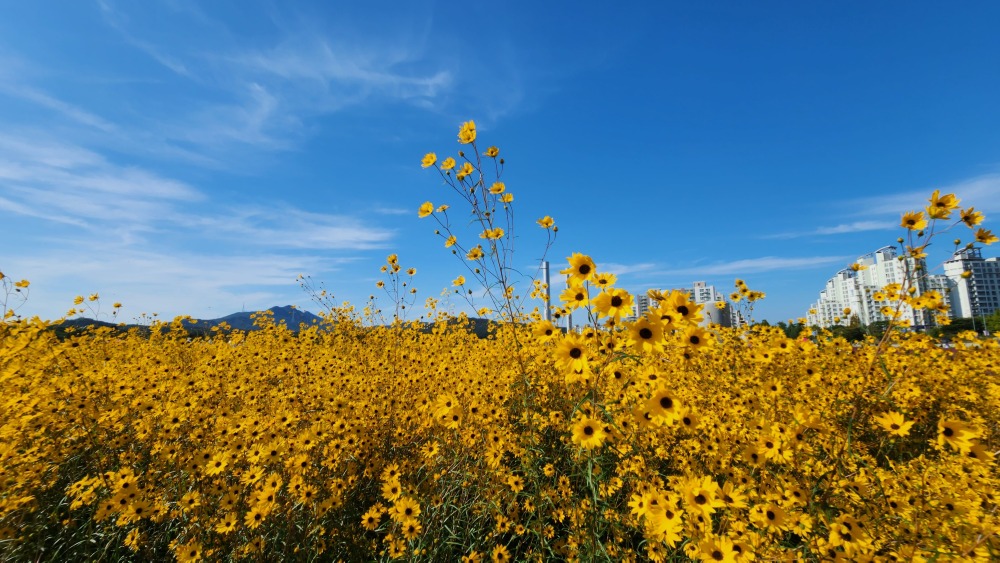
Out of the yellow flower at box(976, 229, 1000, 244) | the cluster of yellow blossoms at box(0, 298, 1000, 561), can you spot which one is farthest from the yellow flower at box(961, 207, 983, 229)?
the cluster of yellow blossoms at box(0, 298, 1000, 561)

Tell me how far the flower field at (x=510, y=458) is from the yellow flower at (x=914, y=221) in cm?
2

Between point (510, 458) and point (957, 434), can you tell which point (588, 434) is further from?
point (510, 458)

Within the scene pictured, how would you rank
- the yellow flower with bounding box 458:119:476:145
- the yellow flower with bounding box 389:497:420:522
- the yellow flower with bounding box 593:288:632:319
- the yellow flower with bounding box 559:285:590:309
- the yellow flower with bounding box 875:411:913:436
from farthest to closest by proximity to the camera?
the yellow flower with bounding box 458:119:476:145 < the yellow flower with bounding box 389:497:420:522 < the yellow flower with bounding box 875:411:913:436 < the yellow flower with bounding box 559:285:590:309 < the yellow flower with bounding box 593:288:632:319

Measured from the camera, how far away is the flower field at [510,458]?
1614 mm

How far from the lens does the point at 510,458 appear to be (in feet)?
11.3

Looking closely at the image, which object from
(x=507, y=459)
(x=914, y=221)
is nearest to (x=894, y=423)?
(x=914, y=221)

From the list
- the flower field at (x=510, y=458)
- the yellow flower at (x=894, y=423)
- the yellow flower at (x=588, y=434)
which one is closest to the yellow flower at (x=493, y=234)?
the flower field at (x=510, y=458)

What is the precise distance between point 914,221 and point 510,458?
3.20 meters

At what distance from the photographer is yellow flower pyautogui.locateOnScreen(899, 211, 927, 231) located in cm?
198

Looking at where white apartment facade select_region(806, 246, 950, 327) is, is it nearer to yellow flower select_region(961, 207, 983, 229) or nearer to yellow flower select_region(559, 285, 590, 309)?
yellow flower select_region(961, 207, 983, 229)

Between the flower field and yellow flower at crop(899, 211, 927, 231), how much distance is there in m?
0.02

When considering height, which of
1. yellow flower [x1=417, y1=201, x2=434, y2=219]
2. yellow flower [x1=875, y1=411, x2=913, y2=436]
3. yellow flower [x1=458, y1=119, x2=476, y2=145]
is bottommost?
yellow flower [x1=875, y1=411, x2=913, y2=436]

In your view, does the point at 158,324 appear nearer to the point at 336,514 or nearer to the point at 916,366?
the point at 336,514

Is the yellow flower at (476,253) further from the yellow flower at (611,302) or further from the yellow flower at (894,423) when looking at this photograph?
the yellow flower at (894,423)
